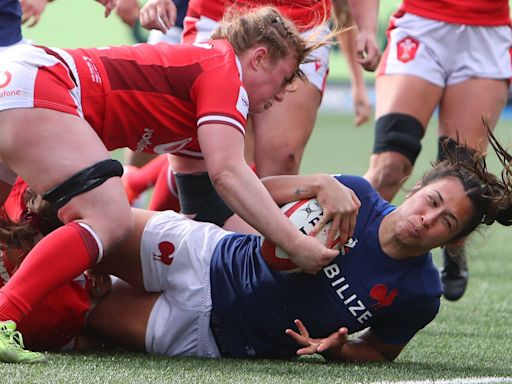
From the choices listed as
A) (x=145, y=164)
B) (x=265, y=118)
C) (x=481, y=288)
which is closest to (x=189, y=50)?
(x=265, y=118)

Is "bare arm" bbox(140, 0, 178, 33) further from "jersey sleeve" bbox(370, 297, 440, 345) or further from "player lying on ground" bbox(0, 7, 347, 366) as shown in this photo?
"jersey sleeve" bbox(370, 297, 440, 345)

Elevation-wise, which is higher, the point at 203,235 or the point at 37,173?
the point at 37,173

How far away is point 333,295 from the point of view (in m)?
3.27

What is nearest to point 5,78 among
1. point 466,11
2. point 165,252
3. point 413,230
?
point 165,252

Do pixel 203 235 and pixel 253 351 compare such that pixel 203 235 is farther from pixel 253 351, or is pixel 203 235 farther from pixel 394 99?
pixel 394 99

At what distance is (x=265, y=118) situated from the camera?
4.39 metres

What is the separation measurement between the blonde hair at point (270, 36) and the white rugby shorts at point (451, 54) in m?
1.33

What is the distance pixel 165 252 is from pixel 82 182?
1.43 feet

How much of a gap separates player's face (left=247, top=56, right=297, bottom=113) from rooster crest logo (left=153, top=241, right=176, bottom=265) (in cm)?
53

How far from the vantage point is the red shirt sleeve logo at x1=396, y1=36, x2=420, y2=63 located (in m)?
4.86

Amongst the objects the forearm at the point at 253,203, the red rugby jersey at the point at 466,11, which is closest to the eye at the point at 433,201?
the forearm at the point at 253,203

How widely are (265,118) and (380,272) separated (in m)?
1.31

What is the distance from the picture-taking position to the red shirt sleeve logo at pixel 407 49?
15.9 feet

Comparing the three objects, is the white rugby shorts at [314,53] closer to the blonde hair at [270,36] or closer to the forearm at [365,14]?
the forearm at [365,14]
